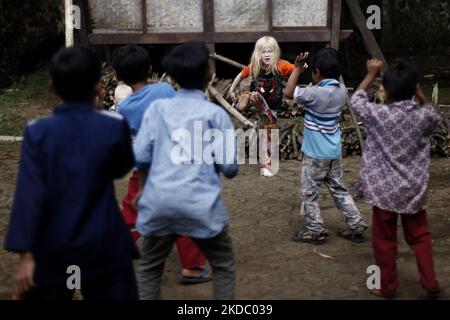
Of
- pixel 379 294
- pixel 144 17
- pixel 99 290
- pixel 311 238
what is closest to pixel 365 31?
pixel 144 17

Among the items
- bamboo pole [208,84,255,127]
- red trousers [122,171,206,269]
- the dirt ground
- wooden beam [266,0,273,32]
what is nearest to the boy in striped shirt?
the dirt ground

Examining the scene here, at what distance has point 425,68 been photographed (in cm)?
1495

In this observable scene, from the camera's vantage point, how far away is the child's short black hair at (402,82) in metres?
4.13

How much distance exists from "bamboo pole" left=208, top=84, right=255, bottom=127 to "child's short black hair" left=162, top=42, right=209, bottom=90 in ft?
16.2

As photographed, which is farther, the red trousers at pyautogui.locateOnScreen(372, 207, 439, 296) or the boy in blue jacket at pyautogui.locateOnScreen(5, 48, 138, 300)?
the red trousers at pyautogui.locateOnScreen(372, 207, 439, 296)

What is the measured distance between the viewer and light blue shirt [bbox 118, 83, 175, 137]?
437 centimetres

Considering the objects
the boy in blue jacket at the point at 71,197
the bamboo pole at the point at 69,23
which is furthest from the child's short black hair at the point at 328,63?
the bamboo pole at the point at 69,23

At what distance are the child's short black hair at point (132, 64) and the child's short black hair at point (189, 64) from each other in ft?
2.33

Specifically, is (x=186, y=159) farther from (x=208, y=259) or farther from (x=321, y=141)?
(x=321, y=141)

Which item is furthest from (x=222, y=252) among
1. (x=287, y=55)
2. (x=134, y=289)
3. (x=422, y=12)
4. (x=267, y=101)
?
(x=422, y=12)

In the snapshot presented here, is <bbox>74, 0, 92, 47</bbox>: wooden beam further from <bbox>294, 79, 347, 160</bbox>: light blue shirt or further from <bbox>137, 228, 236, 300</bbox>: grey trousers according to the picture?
<bbox>137, 228, 236, 300</bbox>: grey trousers

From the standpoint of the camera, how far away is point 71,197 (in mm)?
2934

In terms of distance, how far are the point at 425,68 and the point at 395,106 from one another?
11380 millimetres

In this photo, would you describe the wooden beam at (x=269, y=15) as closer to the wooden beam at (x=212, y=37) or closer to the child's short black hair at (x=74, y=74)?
the wooden beam at (x=212, y=37)
